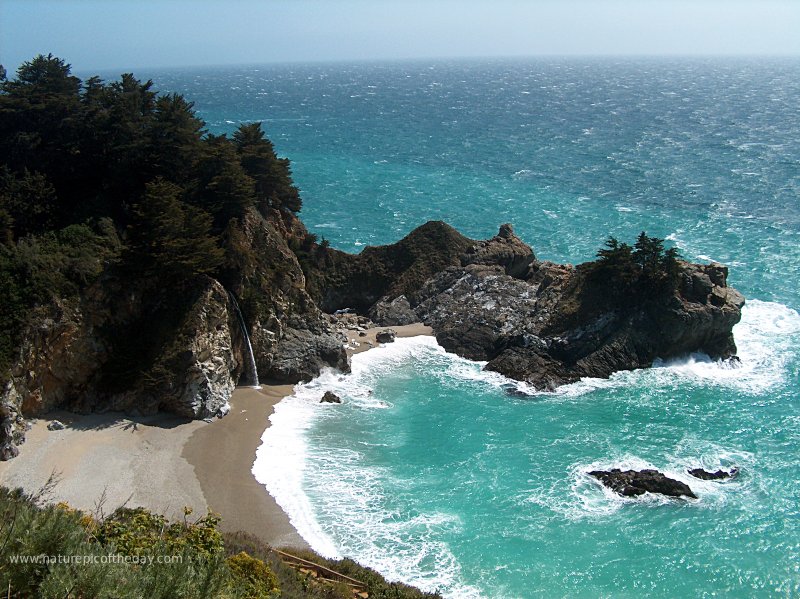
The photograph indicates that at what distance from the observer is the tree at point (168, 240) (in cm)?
3341

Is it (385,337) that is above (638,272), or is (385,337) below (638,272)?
below

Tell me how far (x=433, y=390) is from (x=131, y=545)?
80.2 feet

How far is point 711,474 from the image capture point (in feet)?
101

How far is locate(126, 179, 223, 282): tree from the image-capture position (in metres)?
33.4

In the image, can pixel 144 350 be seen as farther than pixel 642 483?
Yes

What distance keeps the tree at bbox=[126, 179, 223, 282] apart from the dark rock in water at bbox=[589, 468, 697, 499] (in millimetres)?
21896

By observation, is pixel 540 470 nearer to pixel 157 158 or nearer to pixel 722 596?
pixel 722 596

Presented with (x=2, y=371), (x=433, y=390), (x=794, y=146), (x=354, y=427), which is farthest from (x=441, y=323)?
(x=794, y=146)

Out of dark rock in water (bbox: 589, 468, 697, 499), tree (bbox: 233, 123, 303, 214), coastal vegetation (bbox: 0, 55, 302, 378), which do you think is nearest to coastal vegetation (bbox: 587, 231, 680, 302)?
dark rock in water (bbox: 589, 468, 697, 499)

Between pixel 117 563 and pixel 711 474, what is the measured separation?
26794 mm

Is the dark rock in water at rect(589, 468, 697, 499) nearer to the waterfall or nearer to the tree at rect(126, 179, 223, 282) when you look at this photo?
the waterfall

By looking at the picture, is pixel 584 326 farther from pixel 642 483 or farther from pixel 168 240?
pixel 168 240

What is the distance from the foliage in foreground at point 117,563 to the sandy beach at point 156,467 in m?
8.21

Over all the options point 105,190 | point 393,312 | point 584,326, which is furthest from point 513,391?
point 105,190
